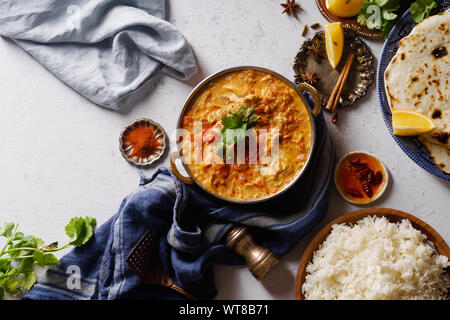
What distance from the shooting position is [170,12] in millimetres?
3168

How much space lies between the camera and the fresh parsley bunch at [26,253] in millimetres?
Answer: 2803

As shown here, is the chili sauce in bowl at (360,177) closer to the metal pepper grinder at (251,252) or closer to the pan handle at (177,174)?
the metal pepper grinder at (251,252)

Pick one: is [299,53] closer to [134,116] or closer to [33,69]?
[134,116]

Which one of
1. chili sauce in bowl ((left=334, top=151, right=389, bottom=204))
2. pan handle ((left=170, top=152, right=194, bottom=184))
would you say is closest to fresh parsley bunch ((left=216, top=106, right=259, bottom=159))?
pan handle ((left=170, top=152, right=194, bottom=184))

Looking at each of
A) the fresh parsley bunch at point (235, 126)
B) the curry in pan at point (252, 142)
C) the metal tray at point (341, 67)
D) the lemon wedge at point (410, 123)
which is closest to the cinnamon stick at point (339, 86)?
the metal tray at point (341, 67)

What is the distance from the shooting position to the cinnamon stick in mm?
2861

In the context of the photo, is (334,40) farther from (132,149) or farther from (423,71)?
(132,149)

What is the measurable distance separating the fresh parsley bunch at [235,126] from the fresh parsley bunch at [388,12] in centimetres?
101

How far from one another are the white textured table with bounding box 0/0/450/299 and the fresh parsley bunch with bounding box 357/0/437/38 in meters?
0.17

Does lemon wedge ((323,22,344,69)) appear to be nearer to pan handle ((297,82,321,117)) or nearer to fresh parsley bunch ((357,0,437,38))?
fresh parsley bunch ((357,0,437,38))

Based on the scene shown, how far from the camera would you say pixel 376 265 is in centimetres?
254

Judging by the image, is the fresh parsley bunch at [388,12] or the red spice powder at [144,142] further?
the red spice powder at [144,142]
